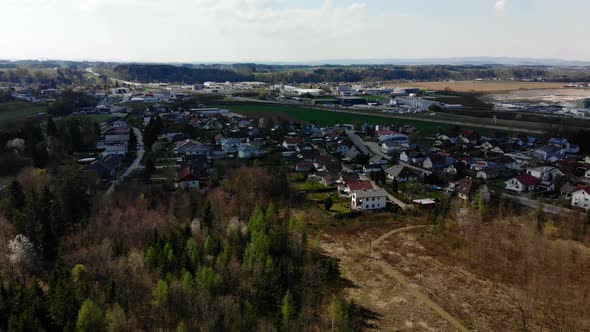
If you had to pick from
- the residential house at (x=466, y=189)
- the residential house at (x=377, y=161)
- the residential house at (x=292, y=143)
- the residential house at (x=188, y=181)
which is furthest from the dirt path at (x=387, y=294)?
the residential house at (x=292, y=143)

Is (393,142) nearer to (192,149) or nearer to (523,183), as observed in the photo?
(523,183)

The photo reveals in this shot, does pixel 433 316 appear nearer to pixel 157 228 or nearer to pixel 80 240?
pixel 157 228

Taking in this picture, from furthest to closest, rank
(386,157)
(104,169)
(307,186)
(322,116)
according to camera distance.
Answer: (322,116) → (386,157) → (104,169) → (307,186)

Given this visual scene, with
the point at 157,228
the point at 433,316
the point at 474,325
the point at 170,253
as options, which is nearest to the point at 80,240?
the point at 157,228

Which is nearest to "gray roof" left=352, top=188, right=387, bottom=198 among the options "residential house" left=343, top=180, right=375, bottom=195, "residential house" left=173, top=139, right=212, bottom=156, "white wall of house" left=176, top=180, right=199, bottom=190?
"residential house" left=343, top=180, right=375, bottom=195

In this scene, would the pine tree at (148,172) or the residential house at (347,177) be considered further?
the residential house at (347,177)

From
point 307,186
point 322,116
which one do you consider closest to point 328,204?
point 307,186

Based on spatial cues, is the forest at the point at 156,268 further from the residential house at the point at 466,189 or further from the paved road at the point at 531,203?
the paved road at the point at 531,203
